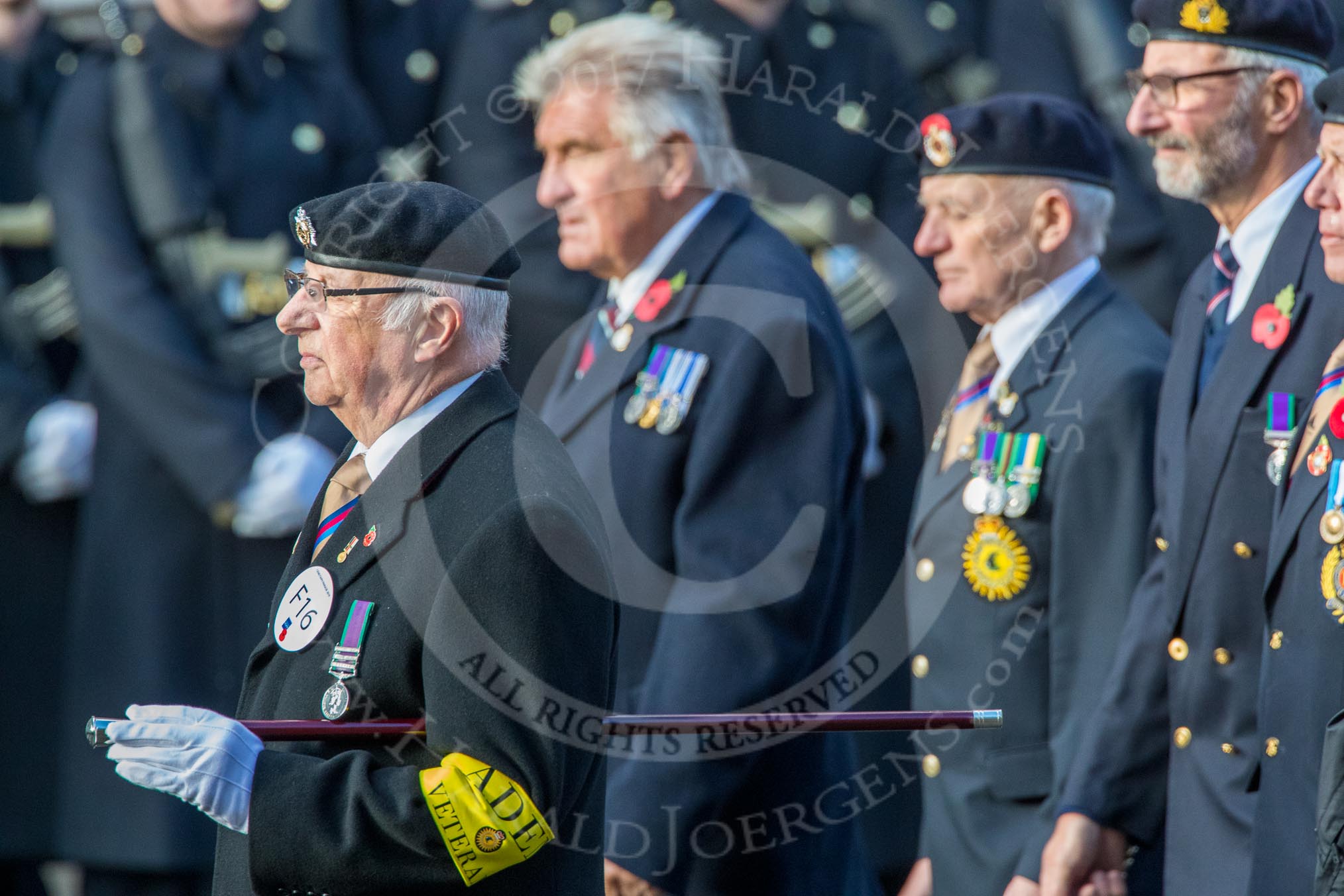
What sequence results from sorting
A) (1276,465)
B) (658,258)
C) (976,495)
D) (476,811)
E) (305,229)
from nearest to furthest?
(476,811), (305,229), (1276,465), (976,495), (658,258)

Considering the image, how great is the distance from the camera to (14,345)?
6.08 meters

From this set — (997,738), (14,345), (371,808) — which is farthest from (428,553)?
(14,345)

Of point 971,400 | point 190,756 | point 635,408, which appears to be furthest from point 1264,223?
point 190,756

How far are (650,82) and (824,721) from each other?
181 centimetres

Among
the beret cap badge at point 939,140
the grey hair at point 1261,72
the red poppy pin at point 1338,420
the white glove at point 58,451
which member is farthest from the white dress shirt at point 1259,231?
the white glove at point 58,451

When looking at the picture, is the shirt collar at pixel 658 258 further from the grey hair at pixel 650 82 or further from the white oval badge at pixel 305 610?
the white oval badge at pixel 305 610

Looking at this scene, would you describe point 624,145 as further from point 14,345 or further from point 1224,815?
point 14,345

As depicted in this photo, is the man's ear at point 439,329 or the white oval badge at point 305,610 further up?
the man's ear at point 439,329

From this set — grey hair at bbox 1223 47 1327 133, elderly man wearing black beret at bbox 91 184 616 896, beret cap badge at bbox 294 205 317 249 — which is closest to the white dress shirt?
grey hair at bbox 1223 47 1327 133

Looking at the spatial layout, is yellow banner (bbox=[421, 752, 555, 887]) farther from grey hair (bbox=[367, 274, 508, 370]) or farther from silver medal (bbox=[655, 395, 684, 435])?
silver medal (bbox=[655, 395, 684, 435])

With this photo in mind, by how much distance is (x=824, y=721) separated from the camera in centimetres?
311

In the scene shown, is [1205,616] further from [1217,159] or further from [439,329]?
[439,329]

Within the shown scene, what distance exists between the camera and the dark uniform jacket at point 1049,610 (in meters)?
4.07

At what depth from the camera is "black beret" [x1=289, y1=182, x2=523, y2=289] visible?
291 centimetres
